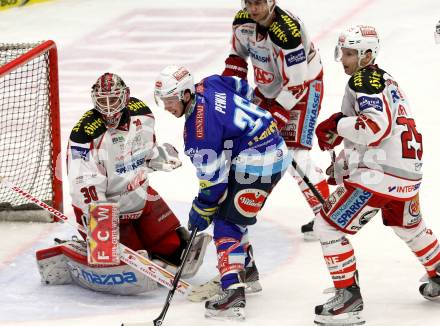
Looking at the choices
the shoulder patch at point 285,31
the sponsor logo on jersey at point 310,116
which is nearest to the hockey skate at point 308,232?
the sponsor logo on jersey at point 310,116

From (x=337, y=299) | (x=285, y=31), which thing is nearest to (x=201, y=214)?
(x=337, y=299)

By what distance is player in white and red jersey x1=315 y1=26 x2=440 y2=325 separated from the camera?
18.0 feet

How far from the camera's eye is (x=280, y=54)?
6809 mm

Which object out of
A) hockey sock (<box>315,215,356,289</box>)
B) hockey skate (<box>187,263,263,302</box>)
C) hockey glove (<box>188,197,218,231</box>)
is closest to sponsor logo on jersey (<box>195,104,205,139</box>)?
hockey glove (<box>188,197,218,231</box>)

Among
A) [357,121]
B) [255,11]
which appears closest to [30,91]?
[255,11]

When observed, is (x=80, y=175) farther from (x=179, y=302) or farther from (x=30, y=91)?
(x=30, y=91)

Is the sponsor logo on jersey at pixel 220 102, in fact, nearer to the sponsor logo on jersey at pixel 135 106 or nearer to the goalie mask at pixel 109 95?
the goalie mask at pixel 109 95

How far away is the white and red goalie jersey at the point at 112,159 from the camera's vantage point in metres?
6.17

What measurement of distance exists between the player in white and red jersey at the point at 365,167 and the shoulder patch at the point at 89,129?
3.81 ft

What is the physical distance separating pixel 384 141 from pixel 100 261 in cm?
152

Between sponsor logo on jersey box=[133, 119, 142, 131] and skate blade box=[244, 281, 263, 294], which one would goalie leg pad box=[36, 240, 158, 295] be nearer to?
skate blade box=[244, 281, 263, 294]

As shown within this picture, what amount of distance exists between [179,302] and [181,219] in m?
1.34

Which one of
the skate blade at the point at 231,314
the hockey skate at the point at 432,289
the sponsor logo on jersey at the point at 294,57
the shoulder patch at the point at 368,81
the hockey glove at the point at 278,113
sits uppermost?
the shoulder patch at the point at 368,81

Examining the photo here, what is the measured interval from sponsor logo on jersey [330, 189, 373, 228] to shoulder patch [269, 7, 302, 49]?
1.42 m
